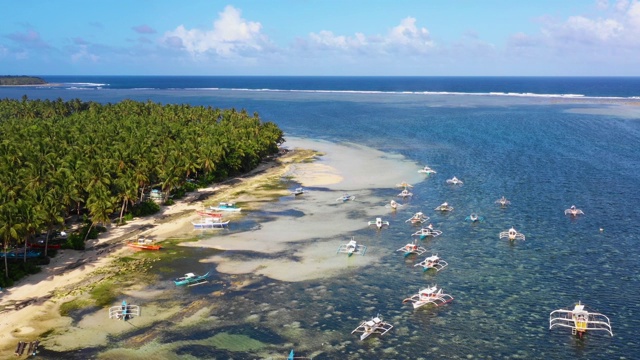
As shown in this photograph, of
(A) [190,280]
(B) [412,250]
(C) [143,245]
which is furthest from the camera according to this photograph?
(C) [143,245]

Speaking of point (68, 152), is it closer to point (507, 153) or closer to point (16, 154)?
point (16, 154)

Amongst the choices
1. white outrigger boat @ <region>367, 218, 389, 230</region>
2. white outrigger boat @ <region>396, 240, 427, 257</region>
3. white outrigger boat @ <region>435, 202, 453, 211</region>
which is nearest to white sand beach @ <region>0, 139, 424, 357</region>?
white outrigger boat @ <region>367, 218, 389, 230</region>

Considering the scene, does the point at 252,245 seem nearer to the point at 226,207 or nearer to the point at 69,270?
the point at 226,207

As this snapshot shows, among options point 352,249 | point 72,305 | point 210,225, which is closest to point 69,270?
point 72,305

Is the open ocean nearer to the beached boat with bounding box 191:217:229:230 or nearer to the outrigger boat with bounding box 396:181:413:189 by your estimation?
the outrigger boat with bounding box 396:181:413:189

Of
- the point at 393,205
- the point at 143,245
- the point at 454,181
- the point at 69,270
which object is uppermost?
the point at 454,181

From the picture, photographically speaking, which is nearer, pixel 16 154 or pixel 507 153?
pixel 16 154

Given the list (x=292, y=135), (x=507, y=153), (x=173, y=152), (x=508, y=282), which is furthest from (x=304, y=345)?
(x=292, y=135)

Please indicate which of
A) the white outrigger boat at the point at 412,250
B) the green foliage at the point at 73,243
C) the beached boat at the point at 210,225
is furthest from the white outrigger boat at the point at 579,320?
the green foliage at the point at 73,243
